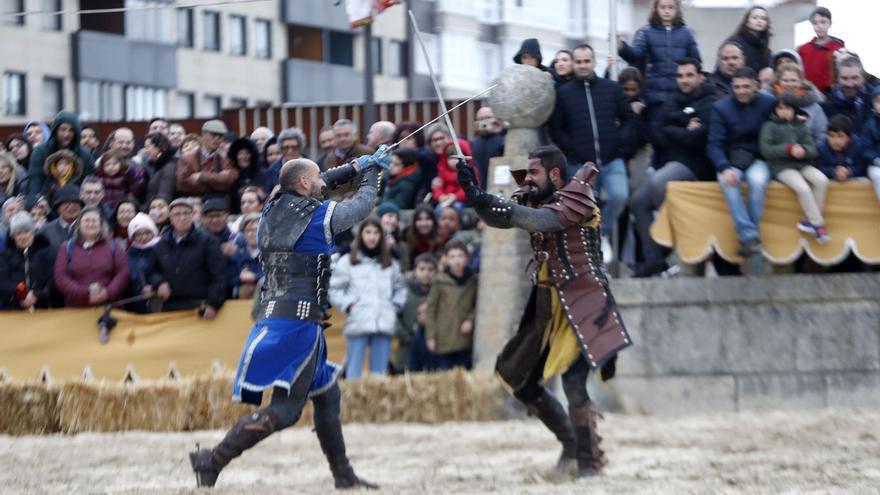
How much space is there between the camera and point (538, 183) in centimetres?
1116

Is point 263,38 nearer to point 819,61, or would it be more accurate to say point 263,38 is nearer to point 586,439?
point 819,61

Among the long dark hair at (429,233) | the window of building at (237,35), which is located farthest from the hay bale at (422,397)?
the window of building at (237,35)

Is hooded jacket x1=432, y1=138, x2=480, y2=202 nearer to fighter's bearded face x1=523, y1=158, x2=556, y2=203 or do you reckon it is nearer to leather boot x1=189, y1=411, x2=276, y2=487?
fighter's bearded face x1=523, y1=158, x2=556, y2=203

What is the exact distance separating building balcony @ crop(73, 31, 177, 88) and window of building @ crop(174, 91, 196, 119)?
1.79 ft

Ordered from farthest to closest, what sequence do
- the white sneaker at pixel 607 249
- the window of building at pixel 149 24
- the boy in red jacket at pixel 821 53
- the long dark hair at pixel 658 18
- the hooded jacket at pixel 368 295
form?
the window of building at pixel 149 24 < the boy in red jacket at pixel 821 53 < the long dark hair at pixel 658 18 < the white sneaker at pixel 607 249 < the hooded jacket at pixel 368 295

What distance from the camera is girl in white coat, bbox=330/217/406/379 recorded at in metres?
14.5

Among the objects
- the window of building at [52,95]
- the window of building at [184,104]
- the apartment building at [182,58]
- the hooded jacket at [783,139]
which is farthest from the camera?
the window of building at [184,104]

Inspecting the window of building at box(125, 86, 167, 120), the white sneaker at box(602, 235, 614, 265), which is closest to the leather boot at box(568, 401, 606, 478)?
the white sneaker at box(602, 235, 614, 265)

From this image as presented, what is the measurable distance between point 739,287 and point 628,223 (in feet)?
3.69

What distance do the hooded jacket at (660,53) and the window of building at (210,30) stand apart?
109 feet

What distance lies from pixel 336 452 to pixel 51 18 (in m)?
33.9

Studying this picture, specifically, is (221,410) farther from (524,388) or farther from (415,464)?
(524,388)

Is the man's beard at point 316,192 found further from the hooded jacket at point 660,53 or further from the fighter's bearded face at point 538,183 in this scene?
the hooded jacket at point 660,53

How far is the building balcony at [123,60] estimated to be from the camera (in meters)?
43.6
